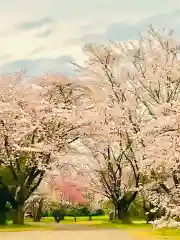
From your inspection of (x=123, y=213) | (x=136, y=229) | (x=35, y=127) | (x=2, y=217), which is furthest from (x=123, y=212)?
(x=136, y=229)

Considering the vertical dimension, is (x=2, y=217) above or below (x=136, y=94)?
below

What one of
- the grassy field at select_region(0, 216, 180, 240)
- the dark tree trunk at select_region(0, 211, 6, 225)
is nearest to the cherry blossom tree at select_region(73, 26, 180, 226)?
the grassy field at select_region(0, 216, 180, 240)

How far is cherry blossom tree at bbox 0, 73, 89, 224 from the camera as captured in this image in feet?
138

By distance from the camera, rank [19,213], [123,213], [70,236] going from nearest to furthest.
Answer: [70,236]
[19,213]
[123,213]

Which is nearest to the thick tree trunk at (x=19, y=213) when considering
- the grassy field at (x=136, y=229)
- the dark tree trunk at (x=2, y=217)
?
the grassy field at (x=136, y=229)

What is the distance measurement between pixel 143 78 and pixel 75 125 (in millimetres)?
7951

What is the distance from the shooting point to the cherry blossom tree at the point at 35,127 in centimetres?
4209

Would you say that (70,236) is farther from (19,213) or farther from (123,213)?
(123,213)

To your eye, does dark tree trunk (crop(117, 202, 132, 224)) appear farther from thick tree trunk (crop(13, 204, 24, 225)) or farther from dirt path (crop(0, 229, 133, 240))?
dirt path (crop(0, 229, 133, 240))

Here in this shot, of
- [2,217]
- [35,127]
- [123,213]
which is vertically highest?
[35,127]

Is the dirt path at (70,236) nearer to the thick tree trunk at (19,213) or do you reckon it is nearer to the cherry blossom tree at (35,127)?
the thick tree trunk at (19,213)

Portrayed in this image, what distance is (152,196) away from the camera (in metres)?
34.2

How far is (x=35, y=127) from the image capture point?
42469mm

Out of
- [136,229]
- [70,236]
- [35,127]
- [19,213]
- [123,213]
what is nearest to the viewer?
[70,236]
